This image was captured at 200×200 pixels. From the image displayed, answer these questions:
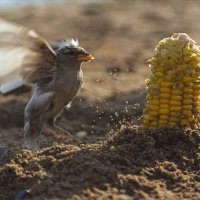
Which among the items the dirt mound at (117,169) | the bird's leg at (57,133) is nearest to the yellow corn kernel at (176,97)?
the dirt mound at (117,169)

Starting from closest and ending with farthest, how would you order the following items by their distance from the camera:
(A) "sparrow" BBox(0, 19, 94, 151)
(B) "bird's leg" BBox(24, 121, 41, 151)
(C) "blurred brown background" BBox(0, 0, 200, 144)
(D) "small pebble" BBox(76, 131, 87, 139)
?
(A) "sparrow" BBox(0, 19, 94, 151)
(B) "bird's leg" BBox(24, 121, 41, 151)
(D) "small pebble" BBox(76, 131, 87, 139)
(C) "blurred brown background" BBox(0, 0, 200, 144)

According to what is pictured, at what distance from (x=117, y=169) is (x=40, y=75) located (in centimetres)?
169

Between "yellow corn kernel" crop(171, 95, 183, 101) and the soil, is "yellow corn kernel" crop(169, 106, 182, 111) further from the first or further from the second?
the soil

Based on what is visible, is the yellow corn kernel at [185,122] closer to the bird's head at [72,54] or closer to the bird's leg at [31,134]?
the bird's head at [72,54]

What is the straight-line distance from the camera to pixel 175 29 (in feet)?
41.0

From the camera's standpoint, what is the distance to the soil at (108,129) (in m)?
5.31

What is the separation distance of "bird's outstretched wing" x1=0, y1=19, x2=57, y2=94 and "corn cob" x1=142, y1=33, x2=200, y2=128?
99 cm

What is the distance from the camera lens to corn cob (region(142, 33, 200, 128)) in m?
6.05

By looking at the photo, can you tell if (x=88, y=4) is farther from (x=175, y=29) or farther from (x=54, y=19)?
(x=175, y=29)

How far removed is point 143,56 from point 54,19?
3.25 meters

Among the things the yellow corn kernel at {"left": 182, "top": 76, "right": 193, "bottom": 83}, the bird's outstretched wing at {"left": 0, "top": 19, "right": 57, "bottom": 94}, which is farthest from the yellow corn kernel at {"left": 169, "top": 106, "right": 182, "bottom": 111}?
the bird's outstretched wing at {"left": 0, "top": 19, "right": 57, "bottom": 94}

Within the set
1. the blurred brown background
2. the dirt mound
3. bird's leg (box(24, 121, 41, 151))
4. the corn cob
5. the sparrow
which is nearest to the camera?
the dirt mound

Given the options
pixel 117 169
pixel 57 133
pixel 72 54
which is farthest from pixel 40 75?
pixel 117 169

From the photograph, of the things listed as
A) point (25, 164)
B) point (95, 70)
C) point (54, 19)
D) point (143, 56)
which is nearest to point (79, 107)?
point (95, 70)
